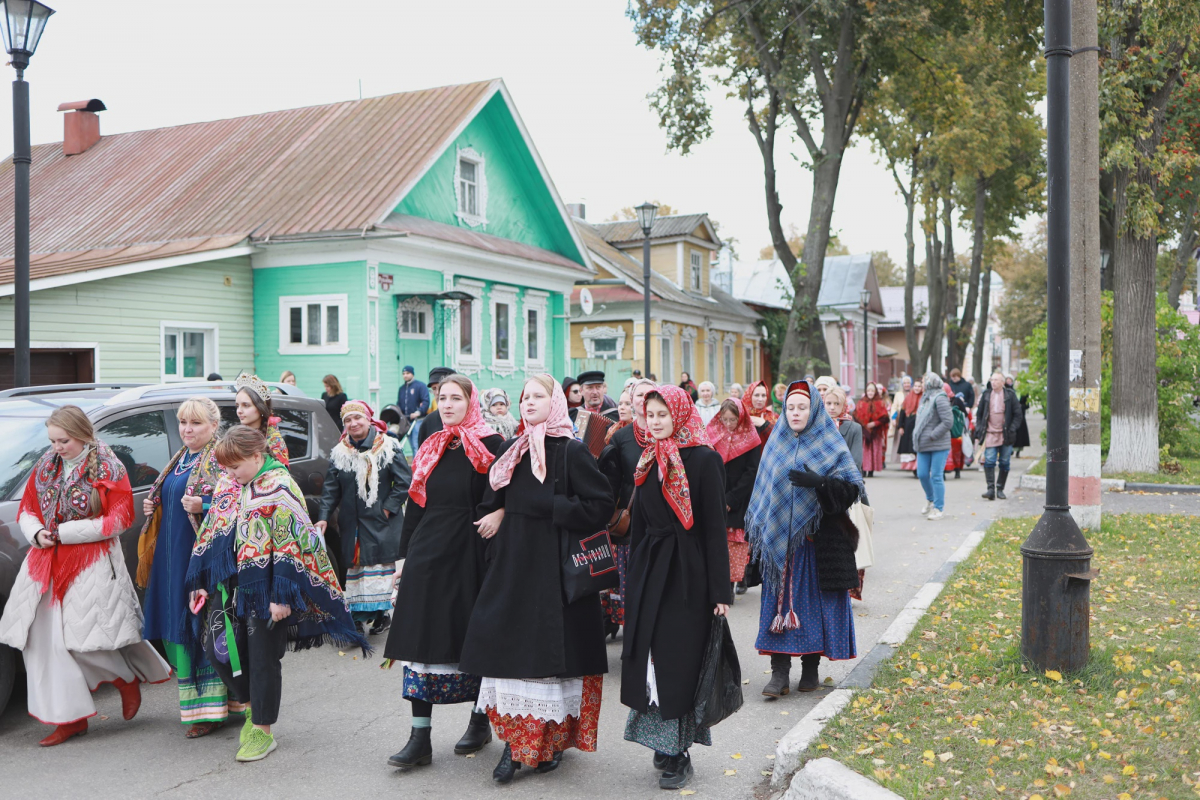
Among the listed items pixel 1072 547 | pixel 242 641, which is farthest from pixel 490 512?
pixel 1072 547

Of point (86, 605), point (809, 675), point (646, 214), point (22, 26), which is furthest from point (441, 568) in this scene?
point (646, 214)

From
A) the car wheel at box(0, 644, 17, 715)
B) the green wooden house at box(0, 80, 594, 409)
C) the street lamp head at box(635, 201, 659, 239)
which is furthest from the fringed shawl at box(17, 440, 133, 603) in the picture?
the street lamp head at box(635, 201, 659, 239)

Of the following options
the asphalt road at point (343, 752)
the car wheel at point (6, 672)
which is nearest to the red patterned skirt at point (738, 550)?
the asphalt road at point (343, 752)

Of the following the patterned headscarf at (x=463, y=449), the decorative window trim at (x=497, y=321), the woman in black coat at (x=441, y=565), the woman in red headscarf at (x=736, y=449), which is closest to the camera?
the woman in black coat at (x=441, y=565)

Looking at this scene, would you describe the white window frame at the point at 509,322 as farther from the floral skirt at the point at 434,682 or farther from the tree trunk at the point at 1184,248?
the floral skirt at the point at 434,682

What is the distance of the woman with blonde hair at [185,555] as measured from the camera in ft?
17.8

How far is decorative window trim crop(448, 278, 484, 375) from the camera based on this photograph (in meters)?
22.1

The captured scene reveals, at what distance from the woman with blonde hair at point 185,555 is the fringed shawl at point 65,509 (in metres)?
0.21

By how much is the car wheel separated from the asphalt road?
16cm

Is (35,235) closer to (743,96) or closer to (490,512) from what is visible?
(743,96)

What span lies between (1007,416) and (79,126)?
23.7m

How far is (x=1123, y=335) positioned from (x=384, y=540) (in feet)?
41.5

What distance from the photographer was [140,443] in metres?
6.66

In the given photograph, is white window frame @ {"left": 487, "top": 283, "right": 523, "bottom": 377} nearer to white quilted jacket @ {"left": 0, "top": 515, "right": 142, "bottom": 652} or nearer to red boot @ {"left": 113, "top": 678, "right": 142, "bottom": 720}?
red boot @ {"left": 113, "top": 678, "right": 142, "bottom": 720}
